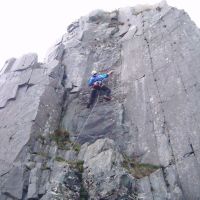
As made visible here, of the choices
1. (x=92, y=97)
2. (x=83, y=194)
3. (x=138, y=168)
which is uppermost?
(x=92, y=97)

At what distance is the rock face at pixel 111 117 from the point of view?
15.1m

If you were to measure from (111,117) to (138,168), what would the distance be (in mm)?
4000

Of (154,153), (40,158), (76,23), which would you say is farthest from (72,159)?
(76,23)

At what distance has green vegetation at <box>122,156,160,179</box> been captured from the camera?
52.2 ft

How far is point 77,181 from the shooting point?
15.4 metres

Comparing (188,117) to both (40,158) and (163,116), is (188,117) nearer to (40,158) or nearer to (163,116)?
(163,116)

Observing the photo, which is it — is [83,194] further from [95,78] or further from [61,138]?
[95,78]

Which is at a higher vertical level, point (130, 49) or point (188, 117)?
point (130, 49)

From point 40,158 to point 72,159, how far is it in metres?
1.54

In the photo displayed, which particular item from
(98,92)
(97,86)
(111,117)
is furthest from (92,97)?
(111,117)

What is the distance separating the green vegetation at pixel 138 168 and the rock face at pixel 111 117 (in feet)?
0.16

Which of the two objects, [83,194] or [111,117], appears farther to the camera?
[111,117]

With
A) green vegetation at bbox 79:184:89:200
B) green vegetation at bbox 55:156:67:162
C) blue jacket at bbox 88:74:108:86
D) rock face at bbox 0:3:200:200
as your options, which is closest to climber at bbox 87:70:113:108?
blue jacket at bbox 88:74:108:86

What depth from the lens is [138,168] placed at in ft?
53.8
